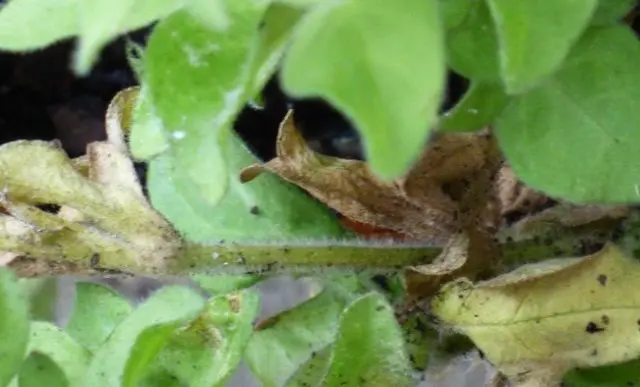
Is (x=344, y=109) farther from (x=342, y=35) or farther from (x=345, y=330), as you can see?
(x=345, y=330)

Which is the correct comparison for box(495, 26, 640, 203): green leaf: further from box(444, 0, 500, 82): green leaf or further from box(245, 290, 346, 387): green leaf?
box(245, 290, 346, 387): green leaf

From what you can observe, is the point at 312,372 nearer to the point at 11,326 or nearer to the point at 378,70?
the point at 11,326

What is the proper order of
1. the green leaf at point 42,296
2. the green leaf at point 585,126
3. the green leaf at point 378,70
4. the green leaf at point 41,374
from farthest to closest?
the green leaf at point 42,296 < the green leaf at point 41,374 < the green leaf at point 585,126 < the green leaf at point 378,70

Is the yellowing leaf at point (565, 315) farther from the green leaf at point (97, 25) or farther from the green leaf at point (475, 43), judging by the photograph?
the green leaf at point (97, 25)

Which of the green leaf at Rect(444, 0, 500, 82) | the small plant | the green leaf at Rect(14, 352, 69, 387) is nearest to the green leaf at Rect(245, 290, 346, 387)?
the small plant

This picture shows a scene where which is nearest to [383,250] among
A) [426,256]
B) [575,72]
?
[426,256]

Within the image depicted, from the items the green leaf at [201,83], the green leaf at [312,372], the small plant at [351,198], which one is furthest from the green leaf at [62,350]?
the green leaf at [201,83]
